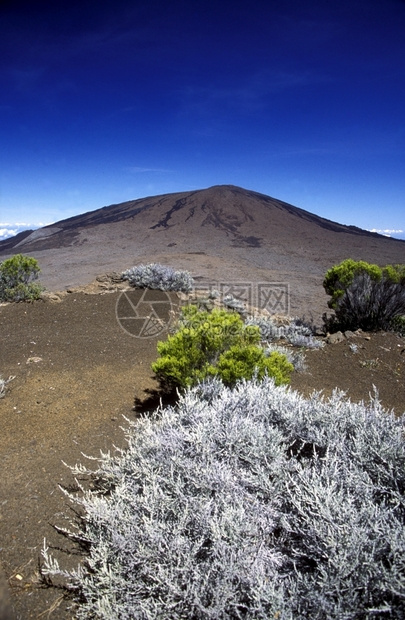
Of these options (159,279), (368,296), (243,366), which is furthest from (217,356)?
(159,279)

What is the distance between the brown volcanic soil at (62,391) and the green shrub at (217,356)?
61 centimetres

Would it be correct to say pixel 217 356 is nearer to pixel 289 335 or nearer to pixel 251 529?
pixel 251 529

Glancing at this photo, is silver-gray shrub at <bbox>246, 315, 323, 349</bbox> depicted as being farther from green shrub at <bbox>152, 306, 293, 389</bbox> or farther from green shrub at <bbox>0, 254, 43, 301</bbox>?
green shrub at <bbox>0, 254, 43, 301</bbox>

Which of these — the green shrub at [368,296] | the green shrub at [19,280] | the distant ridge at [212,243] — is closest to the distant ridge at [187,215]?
the distant ridge at [212,243]

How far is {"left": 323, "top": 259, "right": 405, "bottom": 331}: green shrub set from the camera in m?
5.77

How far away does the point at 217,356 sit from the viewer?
3.05m

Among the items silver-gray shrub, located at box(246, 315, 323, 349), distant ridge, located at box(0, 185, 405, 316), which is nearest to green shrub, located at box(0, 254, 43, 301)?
silver-gray shrub, located at box(246, 315, 323, 349)

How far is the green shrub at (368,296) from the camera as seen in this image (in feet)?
18.9

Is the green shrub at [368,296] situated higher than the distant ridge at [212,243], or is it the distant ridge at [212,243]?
the distant ridge at [212,243]

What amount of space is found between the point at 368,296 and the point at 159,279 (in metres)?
4.01

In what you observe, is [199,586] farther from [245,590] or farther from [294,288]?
[294,288]

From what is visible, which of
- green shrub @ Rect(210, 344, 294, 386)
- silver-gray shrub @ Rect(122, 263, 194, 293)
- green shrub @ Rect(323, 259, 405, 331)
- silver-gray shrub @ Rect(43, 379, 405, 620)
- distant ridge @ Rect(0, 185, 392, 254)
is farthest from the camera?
distant ridge @ Rect(0, 185, 392, 254)

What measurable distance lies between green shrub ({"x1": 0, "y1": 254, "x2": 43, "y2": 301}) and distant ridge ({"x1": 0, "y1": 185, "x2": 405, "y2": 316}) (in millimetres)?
8100

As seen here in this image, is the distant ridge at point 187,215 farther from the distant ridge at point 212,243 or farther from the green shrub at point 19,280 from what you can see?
the green shrub at point 19,280
